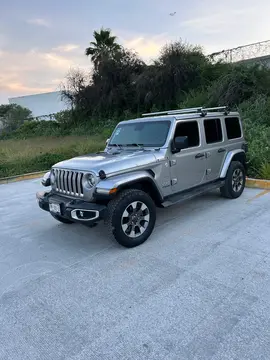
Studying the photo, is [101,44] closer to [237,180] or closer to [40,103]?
[237,180]

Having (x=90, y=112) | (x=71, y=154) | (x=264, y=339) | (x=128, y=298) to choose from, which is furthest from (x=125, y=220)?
(x=90, y=112)

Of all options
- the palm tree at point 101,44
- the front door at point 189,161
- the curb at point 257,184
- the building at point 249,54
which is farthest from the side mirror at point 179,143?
the palm tree at point 101,44

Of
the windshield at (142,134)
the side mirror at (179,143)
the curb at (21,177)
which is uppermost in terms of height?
the windshield at (142,134)

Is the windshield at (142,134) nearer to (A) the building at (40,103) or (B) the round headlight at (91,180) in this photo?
(B) the round headlight at (91,180)

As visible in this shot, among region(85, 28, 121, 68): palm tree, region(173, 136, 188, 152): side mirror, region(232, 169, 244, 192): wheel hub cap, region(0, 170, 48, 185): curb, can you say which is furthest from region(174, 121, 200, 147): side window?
region(85, 28, 121, 68): palm tree

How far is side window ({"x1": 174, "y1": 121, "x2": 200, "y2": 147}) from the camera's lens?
14.2 ft

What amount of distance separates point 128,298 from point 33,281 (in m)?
1.17

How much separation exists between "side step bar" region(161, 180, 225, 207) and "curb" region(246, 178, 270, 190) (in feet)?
4.59

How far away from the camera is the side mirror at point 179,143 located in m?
4.06

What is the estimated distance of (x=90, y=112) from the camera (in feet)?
80.9

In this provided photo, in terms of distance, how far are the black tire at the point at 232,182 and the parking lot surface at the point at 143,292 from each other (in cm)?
68

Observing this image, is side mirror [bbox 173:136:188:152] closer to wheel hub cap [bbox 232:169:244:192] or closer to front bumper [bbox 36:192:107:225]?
front bumper [bbox 36:192:107:225]

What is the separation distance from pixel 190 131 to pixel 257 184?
2.55 m

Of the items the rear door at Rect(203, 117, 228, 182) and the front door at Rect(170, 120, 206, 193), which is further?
the rear door at Rect(203, 117, 228, 182)
